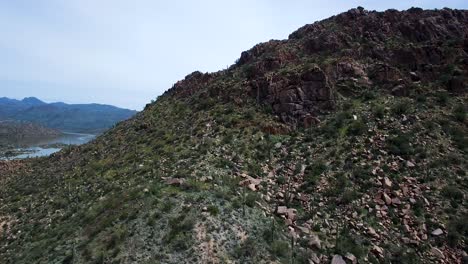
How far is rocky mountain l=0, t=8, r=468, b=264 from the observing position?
13742 millimetres

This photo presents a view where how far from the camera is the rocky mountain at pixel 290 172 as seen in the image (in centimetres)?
1374

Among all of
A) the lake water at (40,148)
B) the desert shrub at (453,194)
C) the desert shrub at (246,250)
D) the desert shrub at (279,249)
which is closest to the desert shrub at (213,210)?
the desert shrub at (246,250)

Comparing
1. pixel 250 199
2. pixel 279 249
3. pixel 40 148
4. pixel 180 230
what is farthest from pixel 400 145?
pixel 40 148

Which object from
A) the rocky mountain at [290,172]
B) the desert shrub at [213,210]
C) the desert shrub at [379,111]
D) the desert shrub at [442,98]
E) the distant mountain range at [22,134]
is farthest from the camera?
the distant mountain range at [22,134]

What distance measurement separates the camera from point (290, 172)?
18.2 m

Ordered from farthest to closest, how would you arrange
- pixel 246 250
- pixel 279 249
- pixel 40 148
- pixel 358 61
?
1. pixel 40 148
2. pixel 358 61
3. pixel 279 249
4. pixel 246 250

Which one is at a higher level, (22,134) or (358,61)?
(358,61)

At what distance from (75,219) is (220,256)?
8336 millimetres

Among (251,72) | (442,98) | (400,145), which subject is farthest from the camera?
(251,72)

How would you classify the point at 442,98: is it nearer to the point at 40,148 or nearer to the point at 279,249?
the point at 279,249

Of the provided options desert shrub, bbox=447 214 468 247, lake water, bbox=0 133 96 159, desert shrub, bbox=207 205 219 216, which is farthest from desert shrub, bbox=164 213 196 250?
lake water, bbox=0 133 96 159

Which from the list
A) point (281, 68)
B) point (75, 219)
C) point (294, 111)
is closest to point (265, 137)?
point (294, 111)

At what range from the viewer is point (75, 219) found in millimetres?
17328

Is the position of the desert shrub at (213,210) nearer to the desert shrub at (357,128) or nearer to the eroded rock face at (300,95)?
the desert shrub at (357,128)
